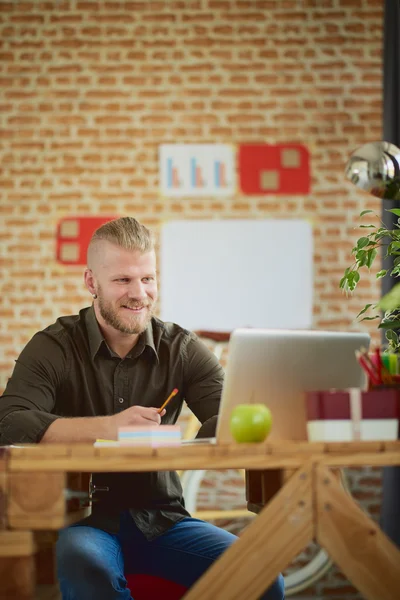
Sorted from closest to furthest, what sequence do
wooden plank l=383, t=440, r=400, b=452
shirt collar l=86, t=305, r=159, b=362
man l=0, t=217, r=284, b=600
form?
wooden plank l=383, t=440, r=400, b=452
man l=0, t=217, r=284, b=600
shirt collar l=86, t=305, r=159, b=362

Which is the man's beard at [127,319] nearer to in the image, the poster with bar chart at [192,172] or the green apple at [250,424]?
the green apple at [250,424]

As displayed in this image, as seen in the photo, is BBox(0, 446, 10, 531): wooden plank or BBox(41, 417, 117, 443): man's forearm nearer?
BBox(0, 446, 10, 531): wooden plank

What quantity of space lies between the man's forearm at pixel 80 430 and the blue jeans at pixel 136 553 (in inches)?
10.6

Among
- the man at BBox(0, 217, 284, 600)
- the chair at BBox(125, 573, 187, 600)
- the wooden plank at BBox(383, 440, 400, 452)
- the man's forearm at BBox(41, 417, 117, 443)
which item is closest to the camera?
the wooden plank at BBox(383, 440, 400, 452)

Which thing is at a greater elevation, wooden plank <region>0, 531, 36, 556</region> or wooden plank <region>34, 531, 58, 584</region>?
wooden plank <region>0, 531, 36, 556</region>

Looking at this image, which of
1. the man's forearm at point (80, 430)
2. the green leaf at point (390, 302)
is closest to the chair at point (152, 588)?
the man's forearm at point (80, 430)

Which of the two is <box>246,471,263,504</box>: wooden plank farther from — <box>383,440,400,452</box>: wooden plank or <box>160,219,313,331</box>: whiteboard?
<box>160,219,313,331</box>: whiteboard

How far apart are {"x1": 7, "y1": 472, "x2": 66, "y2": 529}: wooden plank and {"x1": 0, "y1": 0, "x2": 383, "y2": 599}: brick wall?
131 inches

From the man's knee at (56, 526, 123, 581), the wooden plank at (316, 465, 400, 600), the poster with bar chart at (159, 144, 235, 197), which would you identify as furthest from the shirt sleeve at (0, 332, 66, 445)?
the poster with bar chart at (159, 144, 235, 197)

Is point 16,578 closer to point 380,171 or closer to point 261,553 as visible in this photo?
point 261,553

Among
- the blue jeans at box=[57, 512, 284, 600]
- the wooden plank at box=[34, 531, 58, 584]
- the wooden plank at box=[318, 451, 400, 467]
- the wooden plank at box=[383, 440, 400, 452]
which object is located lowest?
the blue jeans at box=[57, 512, 284, 600]

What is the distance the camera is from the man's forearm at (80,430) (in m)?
1.82

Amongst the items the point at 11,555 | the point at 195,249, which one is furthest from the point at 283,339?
the point at 195,249

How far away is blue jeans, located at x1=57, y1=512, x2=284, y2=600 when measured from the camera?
6.25 ft
